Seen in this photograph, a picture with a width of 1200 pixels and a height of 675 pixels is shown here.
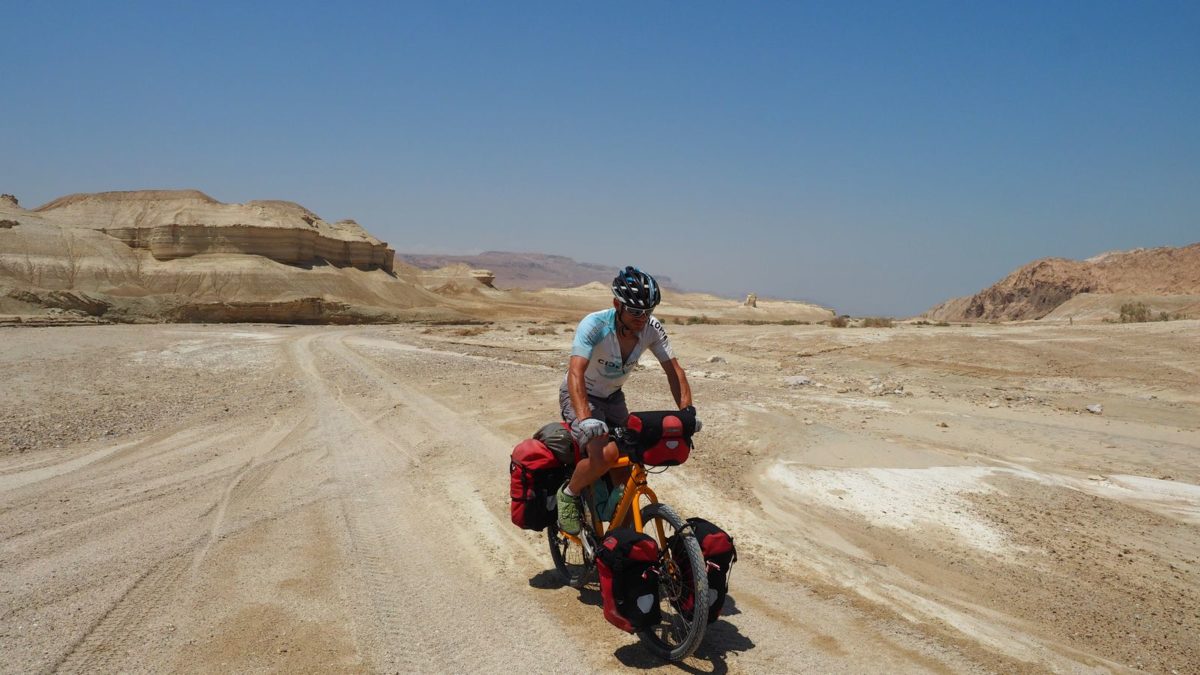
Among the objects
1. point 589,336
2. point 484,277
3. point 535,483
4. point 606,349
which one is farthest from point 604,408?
point 484,277

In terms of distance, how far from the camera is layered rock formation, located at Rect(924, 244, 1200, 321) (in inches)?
1919

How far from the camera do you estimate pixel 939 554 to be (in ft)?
18.5

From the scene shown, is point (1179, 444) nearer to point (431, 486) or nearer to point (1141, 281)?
point (431, 486)

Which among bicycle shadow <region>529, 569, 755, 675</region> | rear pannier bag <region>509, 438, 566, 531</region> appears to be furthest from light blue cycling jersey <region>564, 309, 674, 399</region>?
bicycle shadow <region>529, 569, 755, 675</region>

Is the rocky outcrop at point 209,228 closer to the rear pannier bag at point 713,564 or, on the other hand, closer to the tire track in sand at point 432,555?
the tire track in sand at point 432,555

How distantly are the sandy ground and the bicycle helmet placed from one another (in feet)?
6.49

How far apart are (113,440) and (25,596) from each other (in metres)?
5.65

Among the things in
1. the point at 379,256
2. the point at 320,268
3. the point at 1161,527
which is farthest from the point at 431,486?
the point at 379,256

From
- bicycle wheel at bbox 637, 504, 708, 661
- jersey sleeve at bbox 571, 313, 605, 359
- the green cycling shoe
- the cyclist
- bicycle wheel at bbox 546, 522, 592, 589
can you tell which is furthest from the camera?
bicycle wheel at bbox 546, 522, 592, 589

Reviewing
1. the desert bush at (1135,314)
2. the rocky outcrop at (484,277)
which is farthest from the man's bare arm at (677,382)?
the rocky outcrop at (484,277)

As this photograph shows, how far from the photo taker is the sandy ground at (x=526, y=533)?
3938mm

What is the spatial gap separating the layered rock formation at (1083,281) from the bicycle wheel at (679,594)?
50662 mm

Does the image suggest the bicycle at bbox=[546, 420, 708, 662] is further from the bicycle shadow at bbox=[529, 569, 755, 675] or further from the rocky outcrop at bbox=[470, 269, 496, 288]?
the rocky outcrop at bbox=[470, 269, 496, 288]

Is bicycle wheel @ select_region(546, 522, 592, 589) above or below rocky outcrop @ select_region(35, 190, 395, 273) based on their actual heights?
below
